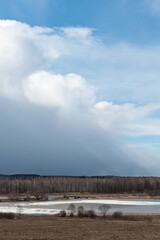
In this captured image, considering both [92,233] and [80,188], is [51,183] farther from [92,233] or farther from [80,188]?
[92,233]

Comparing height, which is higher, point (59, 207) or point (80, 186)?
point (59, 207)

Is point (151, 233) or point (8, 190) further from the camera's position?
point (8, 190)

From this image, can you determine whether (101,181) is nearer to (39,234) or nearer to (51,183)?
(51,183)

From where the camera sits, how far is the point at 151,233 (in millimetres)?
31812

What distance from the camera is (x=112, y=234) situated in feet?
100

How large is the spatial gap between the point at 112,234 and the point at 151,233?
4237 millimetres

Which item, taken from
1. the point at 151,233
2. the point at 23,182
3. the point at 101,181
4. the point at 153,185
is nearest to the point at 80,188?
the point at 101,181

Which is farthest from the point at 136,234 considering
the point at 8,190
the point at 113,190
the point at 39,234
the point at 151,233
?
the point at 113,190

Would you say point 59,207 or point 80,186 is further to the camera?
point 80,186

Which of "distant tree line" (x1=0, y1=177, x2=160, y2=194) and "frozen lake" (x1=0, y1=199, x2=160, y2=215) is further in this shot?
"distant tree line" (x1=0, y1=177, x2=160, y2=194)

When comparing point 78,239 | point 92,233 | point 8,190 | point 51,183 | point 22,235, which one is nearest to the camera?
point 78,239

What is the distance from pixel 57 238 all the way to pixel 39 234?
2923mm

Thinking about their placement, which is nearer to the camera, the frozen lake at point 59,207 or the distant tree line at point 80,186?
the frozen lake at point 59,207

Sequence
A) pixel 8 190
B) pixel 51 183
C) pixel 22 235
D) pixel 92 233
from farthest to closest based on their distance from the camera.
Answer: pixel 51 183
pixel 8 190
pixel 92 233
pixel 22 235
